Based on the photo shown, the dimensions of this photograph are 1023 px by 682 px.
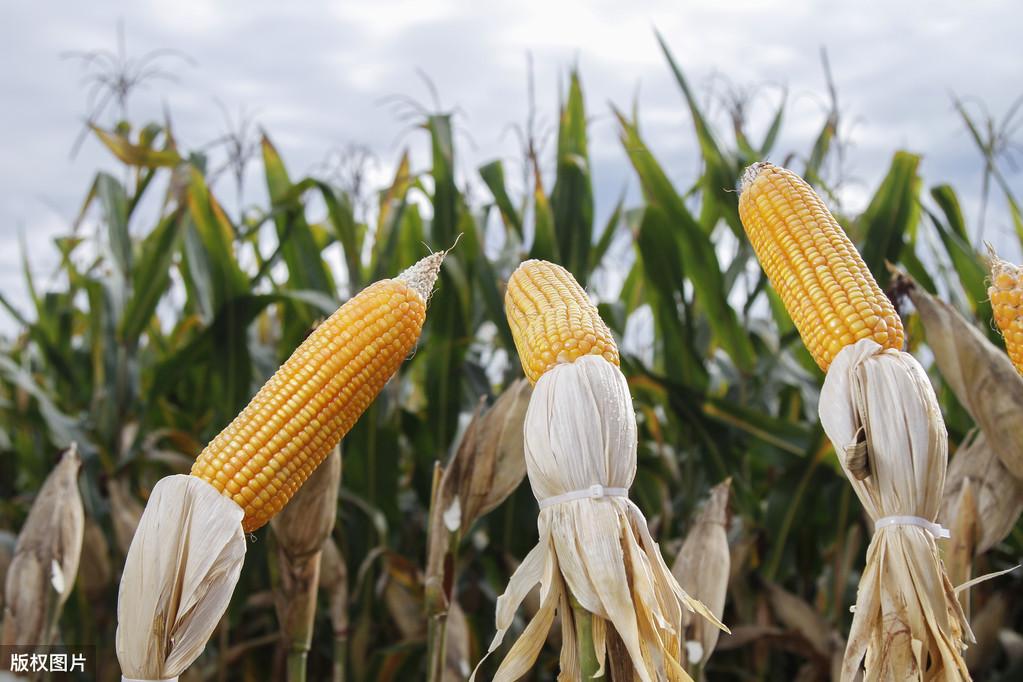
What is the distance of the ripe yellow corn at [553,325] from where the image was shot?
1.63m

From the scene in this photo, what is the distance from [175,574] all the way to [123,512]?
1.90m

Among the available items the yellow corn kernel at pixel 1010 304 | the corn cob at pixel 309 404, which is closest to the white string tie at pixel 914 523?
the yellow corn kernel at pixel 1010 304

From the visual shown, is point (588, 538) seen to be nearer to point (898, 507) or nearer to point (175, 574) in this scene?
point (898, 507)

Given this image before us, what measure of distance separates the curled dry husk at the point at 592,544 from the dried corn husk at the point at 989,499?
1.05 metres

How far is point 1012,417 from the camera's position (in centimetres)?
215

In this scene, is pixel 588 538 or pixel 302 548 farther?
pixel 302 548

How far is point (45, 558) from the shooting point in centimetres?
245

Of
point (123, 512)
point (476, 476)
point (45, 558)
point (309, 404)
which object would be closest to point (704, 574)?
point (476, 476)

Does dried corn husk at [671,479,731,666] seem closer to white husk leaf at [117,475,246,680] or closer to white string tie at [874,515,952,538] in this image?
white string tie at [874,515,952,538]

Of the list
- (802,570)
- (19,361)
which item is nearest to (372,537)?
(802,570)

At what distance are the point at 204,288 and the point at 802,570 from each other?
2665mm

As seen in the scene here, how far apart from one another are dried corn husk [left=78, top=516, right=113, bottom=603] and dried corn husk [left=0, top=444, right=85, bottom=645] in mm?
773

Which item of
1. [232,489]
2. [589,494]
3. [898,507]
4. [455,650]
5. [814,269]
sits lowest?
[455,650]

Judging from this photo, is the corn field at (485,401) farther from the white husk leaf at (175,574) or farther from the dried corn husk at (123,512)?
the white husk leaf at (175,574)
